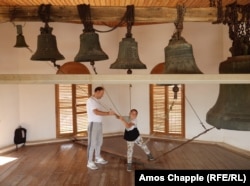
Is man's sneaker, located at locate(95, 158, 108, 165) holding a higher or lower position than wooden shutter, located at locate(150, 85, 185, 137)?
lower

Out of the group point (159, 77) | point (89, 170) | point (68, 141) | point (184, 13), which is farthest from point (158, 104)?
point (159, 77)

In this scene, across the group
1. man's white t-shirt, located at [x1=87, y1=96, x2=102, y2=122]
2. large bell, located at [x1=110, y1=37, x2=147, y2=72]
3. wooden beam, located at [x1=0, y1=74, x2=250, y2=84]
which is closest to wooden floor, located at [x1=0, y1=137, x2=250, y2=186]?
man's white t-shirt, located at [x1=87, y1=96, x2=102, y2=122]

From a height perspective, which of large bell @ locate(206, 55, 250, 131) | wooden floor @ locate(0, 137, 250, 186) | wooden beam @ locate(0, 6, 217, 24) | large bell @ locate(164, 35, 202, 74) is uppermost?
wooden beam @ locate(0, 6, 217, 24)

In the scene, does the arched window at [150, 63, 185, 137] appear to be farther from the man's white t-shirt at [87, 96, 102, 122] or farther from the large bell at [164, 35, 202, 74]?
the large bell at [164, 35, 202, 74]

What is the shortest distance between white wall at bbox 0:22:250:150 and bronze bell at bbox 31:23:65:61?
172 inches

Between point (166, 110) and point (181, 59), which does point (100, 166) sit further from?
point (181, 59)

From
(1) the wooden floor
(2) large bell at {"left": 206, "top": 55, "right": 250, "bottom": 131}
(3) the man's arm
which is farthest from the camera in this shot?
(3) the man's arm

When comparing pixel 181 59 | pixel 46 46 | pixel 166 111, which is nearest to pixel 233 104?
pixel 181 59

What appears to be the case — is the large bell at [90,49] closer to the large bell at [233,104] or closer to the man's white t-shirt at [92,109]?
the large bell at [233,104]

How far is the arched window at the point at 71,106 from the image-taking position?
7344 millimetres

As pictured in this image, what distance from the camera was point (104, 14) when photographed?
247cm

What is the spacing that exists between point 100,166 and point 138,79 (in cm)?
402

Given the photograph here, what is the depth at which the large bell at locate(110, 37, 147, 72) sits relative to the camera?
262cm

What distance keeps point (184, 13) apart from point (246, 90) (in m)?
0.81
